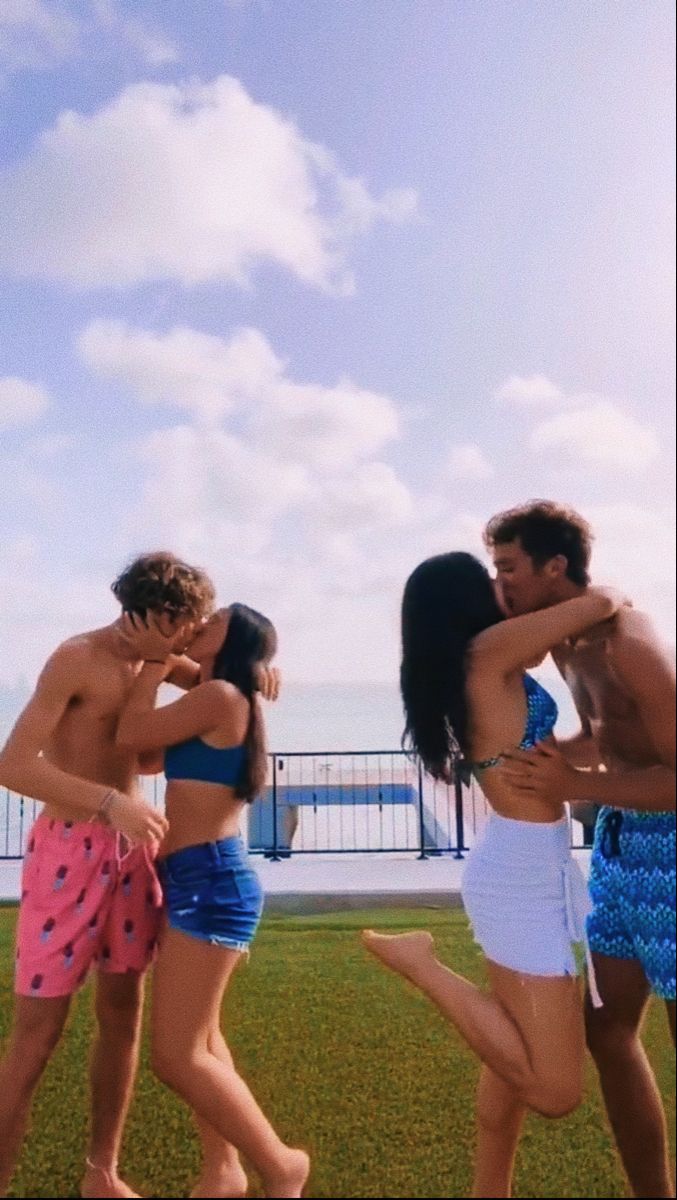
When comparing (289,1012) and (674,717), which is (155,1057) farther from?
(289,1012)

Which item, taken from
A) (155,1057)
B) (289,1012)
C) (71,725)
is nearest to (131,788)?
(71,725)

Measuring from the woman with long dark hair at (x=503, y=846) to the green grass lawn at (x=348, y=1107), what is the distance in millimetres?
426

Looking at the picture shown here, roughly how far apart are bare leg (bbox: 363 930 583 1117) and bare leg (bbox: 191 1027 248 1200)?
60cm

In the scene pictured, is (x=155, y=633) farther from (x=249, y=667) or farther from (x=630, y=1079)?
(x=630, y=1079)

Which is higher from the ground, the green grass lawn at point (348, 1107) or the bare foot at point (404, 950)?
the bare foot at point (404, 950)

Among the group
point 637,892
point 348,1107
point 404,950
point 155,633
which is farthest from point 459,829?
point 155,633

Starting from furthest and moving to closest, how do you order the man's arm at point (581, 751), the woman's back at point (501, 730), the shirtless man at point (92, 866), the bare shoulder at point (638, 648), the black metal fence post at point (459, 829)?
the black metal fence post at point (459, 829), the man's arm at point (581, 751), the shirtless man at point (92, 866), the woman's back at point (501, 730), the bare shoulder at point (638, 648)

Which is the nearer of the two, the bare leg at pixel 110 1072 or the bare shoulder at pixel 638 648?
the bare shoulder at pixel 638 648

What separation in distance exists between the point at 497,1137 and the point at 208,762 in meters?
1.13

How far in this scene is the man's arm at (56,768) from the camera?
2234 mm

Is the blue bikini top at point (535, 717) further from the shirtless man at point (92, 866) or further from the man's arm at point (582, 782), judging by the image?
the shirtless man at point (92, 866)

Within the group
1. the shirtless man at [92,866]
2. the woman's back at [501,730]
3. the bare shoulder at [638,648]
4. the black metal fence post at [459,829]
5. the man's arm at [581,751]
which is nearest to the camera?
the bare shoulder at [638,648]

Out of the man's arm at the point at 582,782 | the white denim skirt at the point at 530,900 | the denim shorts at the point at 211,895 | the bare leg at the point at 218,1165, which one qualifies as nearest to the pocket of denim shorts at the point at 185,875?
the denim shorts at the point at 211,895

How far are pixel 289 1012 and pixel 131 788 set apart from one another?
84.9 inches
